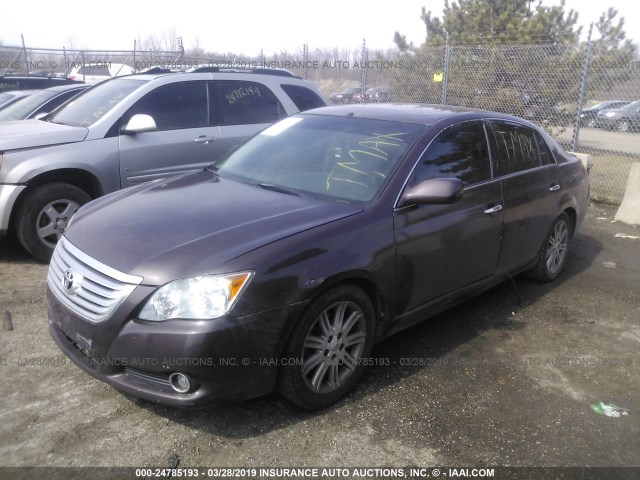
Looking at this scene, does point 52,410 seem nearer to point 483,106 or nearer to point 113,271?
point 113,271

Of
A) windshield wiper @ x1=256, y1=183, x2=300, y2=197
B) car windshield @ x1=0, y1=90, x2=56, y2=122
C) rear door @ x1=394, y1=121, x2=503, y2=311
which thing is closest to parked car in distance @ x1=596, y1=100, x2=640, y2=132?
rear door @ x1=394, y1=121, x2=503, y2=311

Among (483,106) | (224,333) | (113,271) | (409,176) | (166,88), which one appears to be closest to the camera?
(224,333)

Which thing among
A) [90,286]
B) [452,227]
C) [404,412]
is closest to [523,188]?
[452,227]

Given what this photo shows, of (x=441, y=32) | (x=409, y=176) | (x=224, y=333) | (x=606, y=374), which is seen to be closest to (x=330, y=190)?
(x=409, y=176)

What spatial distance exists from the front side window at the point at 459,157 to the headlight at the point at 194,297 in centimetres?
150

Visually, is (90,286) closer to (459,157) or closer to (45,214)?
(459,157)

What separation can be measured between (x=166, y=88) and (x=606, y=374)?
5122mm

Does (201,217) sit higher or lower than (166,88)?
lower

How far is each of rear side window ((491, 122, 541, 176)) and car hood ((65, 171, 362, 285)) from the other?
5.39 ft

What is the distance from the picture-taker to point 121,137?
5824mm

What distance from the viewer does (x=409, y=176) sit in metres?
3.58

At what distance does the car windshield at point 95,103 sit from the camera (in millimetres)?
6027

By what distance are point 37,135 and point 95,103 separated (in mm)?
1017

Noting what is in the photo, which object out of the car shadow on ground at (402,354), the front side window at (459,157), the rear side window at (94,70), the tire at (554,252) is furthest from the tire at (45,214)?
the rear side window at (94,70)
